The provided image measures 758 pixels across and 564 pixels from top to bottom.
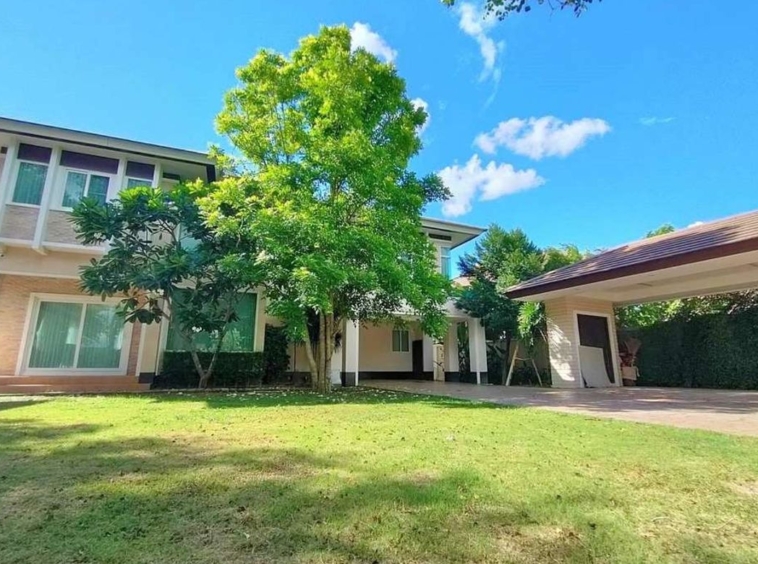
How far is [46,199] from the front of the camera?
1123 cm

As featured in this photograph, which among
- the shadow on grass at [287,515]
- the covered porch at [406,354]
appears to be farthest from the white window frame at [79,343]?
the shadow on grass at [287,515]

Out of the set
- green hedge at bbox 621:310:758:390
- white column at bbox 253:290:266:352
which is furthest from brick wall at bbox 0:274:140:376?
green hedge at bbox 621:310:758:390

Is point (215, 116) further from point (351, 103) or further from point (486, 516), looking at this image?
point (486, 516)

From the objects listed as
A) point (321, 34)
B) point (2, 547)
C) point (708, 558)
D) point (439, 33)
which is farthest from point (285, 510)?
point (439, 33)

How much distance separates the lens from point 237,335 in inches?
505

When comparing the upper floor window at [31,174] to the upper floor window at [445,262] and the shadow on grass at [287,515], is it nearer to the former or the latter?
the shadow on grass at [287,515]

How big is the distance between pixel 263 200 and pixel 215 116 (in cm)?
287

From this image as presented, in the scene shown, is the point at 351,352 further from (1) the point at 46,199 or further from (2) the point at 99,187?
(1) the point at 46,199

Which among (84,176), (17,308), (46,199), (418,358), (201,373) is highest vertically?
(84,176)

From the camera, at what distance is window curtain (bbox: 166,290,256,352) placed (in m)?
12.3

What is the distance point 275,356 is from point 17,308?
23.9 feet

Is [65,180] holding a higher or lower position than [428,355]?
higher

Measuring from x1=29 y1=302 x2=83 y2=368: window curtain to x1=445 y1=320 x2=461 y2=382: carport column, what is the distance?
44.2 ft

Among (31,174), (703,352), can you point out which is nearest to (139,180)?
(31,174)
